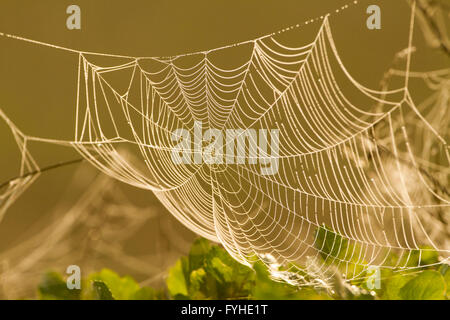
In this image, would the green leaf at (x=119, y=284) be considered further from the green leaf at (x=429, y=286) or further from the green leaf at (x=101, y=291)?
the green leaf at (x=429, y=286)

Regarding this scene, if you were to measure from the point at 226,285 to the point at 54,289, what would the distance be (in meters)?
0.11

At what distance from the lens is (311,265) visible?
386mm

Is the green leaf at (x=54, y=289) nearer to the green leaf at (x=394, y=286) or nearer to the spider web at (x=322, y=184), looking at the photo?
the spider web at (x=322, y=184)

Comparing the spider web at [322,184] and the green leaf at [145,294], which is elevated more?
the spider web at [322,184]

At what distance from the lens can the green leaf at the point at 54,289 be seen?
40 cm

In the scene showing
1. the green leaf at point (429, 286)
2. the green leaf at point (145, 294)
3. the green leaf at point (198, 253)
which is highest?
the green leaf at point (198, 253)

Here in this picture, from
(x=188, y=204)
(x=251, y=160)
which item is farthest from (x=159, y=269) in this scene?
(x=251, y=160)

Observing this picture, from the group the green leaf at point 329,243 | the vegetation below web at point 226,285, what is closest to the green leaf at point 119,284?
the vegetation below web at point 226,285

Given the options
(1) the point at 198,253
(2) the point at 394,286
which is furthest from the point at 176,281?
(2) the point at 394,286

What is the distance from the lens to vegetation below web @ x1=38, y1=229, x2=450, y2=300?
34 cm

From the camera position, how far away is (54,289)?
1.32 ft

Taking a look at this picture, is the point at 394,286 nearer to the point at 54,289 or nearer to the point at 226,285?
the point at 226,285

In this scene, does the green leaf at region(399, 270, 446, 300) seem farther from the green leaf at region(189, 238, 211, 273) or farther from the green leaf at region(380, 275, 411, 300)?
the green leaf at region(189, 238, 211, 273)
